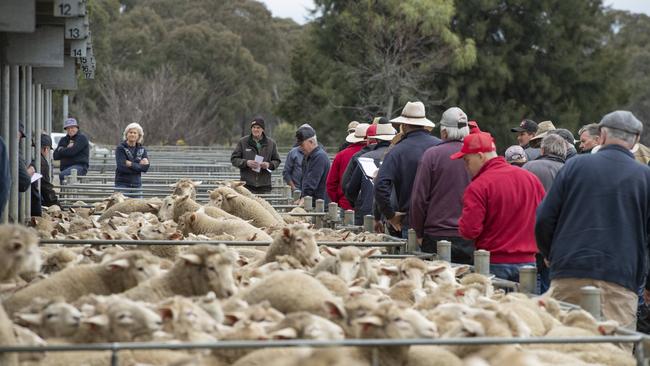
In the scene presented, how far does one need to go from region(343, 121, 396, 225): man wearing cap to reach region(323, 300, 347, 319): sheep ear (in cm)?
790

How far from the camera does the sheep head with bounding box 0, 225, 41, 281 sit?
6848 mm

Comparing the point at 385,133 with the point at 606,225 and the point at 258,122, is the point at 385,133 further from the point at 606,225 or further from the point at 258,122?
the point at 606,225

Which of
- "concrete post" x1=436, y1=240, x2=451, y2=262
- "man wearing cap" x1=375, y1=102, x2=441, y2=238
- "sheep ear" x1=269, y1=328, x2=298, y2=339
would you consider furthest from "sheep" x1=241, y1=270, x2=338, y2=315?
"man wearing cap" x1=375, y1=102, x2=441, y2=238

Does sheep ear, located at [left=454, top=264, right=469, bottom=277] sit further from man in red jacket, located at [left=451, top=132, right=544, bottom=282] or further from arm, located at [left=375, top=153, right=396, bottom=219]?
arm, located at [left=375, top=153, right=396, bottom=219]

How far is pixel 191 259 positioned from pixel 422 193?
156 inches

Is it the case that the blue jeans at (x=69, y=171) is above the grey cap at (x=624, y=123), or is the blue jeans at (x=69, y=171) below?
below

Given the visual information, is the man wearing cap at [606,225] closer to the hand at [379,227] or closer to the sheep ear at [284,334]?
the sheep ear at [284,334]

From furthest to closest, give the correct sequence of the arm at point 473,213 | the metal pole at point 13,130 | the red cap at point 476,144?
the metal pole at point 13,130 → the red cap at point 476,144 → the arm at point 473,213

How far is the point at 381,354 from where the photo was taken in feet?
18.9

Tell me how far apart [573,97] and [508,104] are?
3.60 meters

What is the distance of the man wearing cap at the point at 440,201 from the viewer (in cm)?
1055

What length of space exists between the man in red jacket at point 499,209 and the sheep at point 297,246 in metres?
1.40

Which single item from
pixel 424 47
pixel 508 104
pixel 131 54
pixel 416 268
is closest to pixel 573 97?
pixel 508 104

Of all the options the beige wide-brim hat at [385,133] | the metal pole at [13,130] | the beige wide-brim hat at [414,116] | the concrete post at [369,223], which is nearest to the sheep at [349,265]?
the beige wide-brim hat at [414,116]
